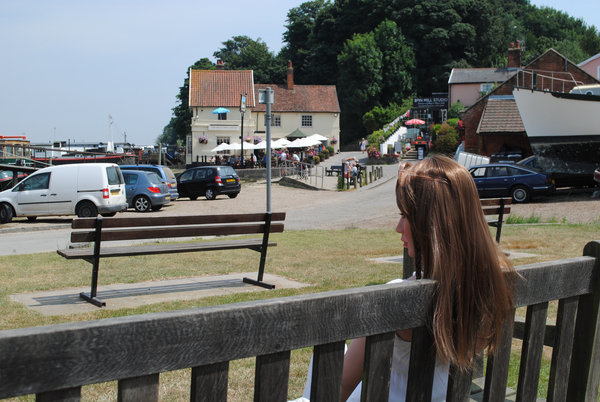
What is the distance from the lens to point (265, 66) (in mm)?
96500

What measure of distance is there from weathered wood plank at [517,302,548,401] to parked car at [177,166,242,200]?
29.0m

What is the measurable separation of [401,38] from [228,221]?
76874 millimetres

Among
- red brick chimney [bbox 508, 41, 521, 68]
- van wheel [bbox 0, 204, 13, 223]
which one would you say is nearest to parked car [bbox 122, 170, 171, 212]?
van wheel [bbox 0, 204, 13, 223]

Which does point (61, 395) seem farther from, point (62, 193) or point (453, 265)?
point (62, 193)

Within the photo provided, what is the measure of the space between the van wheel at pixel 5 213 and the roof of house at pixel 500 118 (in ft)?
86.9

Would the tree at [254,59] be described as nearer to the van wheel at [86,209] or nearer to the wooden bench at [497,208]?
the van wheel at [86,209]

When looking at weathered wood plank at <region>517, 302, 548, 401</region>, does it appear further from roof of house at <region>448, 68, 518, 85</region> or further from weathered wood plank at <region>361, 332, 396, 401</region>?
roof of house at <region>448, 68, 518, 85</region>

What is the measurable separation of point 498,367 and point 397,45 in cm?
8089

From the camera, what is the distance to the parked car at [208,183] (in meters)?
31.2

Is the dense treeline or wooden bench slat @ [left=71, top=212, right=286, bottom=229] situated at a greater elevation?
the dense treeline

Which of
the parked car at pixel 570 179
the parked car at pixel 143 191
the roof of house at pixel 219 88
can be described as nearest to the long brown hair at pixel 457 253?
the parked car at pixel 570 179

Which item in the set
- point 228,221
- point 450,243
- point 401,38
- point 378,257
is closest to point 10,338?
point 450,243

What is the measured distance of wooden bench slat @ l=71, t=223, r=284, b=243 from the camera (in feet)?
23.3

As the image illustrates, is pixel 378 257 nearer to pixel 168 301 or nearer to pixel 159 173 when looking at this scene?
pixel 168 301
